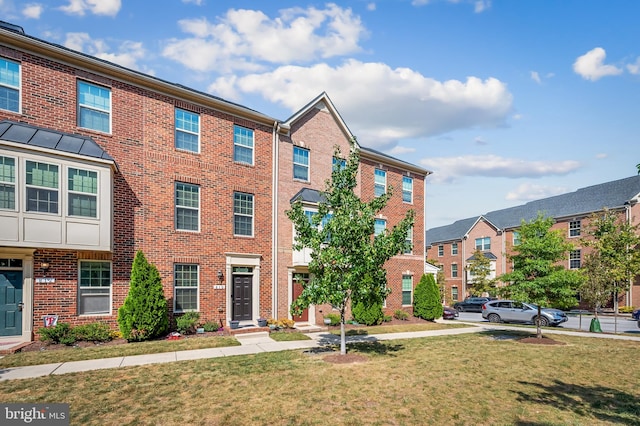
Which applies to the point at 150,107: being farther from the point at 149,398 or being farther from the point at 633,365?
the point at 633,365

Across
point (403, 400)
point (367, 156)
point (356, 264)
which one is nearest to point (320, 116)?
point (367, 156)

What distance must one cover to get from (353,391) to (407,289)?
16.9 m

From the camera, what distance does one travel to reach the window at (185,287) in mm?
15617

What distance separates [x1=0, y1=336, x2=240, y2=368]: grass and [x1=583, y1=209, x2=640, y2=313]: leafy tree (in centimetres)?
2514

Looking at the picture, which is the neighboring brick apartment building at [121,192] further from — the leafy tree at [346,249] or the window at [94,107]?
the leafy tree at [346,249]

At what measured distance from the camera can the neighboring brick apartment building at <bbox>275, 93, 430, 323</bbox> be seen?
1900cm

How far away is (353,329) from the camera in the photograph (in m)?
18.3

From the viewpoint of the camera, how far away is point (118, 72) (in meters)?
14.5

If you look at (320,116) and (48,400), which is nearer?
(48,400)

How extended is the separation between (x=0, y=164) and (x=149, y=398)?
29.6 ft

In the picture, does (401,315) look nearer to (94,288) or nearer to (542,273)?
(542,273)

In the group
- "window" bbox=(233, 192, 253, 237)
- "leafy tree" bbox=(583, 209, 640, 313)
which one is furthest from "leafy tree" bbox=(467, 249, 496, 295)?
"window" bbox=(233, 192, 253, 237)

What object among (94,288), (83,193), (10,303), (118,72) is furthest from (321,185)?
(10,303)

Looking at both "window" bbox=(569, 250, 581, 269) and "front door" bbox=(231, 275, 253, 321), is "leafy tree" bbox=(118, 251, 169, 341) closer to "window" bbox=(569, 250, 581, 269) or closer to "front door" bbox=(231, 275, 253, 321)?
"front door" bbox=(231, 275, 253, 321)
